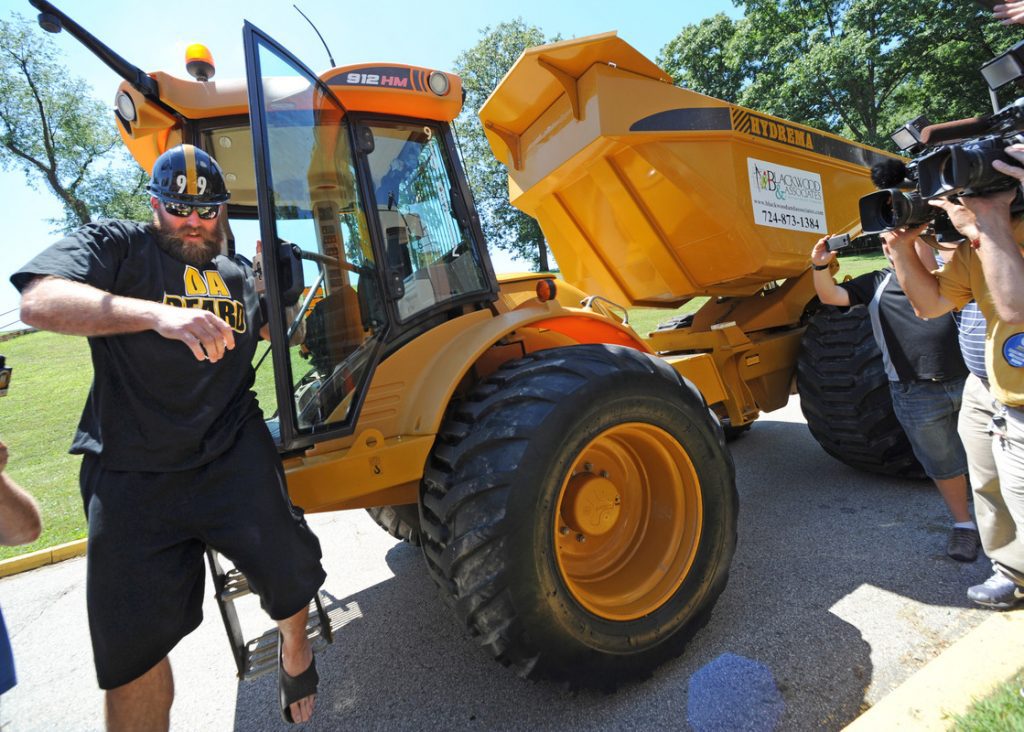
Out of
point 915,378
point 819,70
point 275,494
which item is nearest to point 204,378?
point 275,494

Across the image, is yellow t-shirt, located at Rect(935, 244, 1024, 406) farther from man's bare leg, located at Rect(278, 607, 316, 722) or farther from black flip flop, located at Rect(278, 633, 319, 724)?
black flip flop, located at Rect(278, 633, 319, 724)

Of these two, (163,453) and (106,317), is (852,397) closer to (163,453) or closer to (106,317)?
(163,453)

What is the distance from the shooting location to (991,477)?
7.56ft

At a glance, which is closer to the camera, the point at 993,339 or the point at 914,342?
the point at 993,339

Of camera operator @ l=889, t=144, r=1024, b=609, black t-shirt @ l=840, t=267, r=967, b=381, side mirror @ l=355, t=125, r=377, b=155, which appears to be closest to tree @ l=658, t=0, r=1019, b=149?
black t-shirt @ l=840, t=267, r=967, b=381

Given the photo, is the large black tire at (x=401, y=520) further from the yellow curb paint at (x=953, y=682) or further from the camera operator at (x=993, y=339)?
the camera operator at (x=993, y=339)

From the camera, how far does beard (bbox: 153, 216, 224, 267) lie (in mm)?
1823

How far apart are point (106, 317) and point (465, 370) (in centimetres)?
114

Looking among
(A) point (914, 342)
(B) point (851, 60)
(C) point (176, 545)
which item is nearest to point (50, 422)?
(C) point (176, 545)

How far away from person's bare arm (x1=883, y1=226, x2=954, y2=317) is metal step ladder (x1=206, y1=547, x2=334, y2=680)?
8.04 feet

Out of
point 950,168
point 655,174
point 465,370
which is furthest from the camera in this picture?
point 655,174

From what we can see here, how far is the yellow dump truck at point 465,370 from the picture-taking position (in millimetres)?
1922

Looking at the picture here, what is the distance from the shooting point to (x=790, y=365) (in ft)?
13.6

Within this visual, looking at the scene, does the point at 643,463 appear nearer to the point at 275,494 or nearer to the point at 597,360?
the point at 597,360
